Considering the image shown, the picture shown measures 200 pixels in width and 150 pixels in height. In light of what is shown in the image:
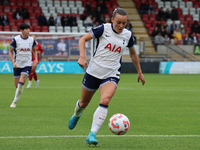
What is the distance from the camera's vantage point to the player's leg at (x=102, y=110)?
4.75 m

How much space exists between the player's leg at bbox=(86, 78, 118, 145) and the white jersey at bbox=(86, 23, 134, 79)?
0.17 m

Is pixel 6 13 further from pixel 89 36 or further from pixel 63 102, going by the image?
pixel 89 36

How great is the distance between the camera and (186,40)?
26.9m

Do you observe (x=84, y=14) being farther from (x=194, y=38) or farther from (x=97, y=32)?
(x=97, y=32)

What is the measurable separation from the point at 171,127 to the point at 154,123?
0.48m

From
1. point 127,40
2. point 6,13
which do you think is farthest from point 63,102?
point 6,13

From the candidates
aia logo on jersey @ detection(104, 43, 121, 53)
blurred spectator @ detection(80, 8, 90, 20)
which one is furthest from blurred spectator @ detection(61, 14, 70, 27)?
aia logo on jersey @ detection(104, 43, 121, 53)

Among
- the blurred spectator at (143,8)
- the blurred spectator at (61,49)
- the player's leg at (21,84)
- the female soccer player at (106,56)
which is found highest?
the female soccer player at (106,56)

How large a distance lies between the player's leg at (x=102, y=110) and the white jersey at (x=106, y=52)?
0.17 metres

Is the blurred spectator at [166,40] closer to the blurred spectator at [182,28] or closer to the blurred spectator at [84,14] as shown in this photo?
the blurred spectator at [182,28]

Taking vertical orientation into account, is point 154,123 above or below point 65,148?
below

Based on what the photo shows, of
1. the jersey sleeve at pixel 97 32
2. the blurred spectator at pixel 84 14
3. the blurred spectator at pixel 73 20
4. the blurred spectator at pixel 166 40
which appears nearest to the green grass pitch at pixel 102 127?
the jersey sleeve at pixel 97 32

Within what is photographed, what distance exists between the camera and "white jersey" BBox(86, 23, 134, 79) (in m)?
5.21

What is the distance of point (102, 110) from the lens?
193 inches
